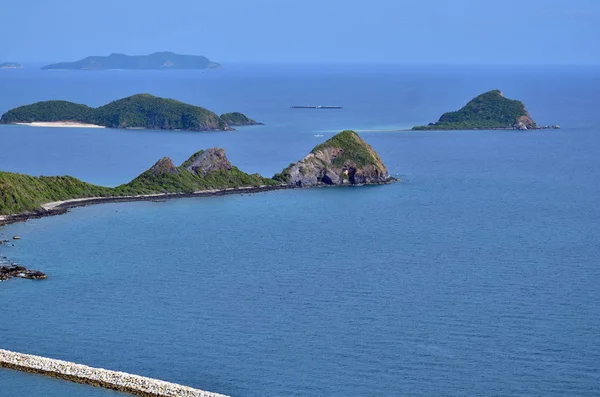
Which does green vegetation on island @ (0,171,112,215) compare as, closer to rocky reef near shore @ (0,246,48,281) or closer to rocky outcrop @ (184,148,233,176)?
rocky outcrop @ (184,148,233,176)

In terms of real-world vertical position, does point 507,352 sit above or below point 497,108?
below

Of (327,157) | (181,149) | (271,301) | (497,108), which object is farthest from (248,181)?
(497,108)

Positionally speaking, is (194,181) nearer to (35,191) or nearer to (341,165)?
(341,165)

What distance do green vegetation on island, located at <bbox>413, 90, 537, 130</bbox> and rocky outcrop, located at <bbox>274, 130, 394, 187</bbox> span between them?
51128 millimetres

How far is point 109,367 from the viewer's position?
147 feet

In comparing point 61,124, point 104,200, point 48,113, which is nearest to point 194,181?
point 104,200

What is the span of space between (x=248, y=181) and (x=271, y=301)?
128 feet

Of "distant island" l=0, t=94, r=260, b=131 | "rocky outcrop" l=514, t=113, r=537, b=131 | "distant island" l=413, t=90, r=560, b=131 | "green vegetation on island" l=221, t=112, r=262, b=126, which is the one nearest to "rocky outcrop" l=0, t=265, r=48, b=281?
"distant island" l=0, t=94, r=260, b=131

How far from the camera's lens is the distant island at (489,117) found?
490 feet

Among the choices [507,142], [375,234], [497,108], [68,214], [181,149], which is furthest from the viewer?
[497,108]

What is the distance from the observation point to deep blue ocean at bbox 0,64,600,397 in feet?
146

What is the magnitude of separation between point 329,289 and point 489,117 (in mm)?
98661

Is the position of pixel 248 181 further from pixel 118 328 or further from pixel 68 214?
pixel 118 328

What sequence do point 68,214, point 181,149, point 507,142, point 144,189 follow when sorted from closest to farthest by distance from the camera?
point 68,214, point 144,189, point 181,149, point 507,142
